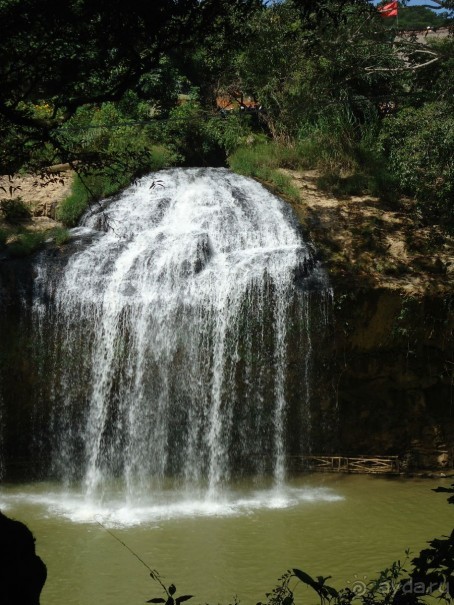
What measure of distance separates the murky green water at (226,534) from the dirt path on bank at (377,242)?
310 cm

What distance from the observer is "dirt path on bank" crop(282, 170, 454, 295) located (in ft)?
40.8

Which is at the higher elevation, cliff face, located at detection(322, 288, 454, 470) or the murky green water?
cliff face, located at detection(322, 288, 454, 470)

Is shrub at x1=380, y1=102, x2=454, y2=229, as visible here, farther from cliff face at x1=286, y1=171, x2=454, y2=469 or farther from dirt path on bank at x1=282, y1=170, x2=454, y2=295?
cliff face at x1=286, y1=171, x2=454, y2=469

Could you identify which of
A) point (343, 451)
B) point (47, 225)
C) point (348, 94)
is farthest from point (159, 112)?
point (343, 451)

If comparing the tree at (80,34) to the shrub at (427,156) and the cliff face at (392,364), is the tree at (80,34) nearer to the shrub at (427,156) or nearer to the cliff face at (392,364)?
the cliff face at (392,364)

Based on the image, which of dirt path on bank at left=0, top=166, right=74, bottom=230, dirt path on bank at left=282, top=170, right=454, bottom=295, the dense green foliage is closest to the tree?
the dense green foliage

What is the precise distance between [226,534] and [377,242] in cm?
588

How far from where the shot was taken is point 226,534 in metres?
9.38

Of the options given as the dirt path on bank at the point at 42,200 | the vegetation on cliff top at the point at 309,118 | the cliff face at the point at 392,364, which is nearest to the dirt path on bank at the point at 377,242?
the cliff face at the point at 392,364

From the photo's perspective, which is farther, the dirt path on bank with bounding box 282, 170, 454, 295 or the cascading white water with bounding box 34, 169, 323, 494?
the dirt path on bank with bounding box 282, 170, 454, 295

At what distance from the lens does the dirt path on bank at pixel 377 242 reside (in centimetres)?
1243

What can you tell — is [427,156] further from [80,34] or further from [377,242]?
[80,34]

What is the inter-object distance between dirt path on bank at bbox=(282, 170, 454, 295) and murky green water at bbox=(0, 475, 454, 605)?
3.10m

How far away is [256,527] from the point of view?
31.6ft
